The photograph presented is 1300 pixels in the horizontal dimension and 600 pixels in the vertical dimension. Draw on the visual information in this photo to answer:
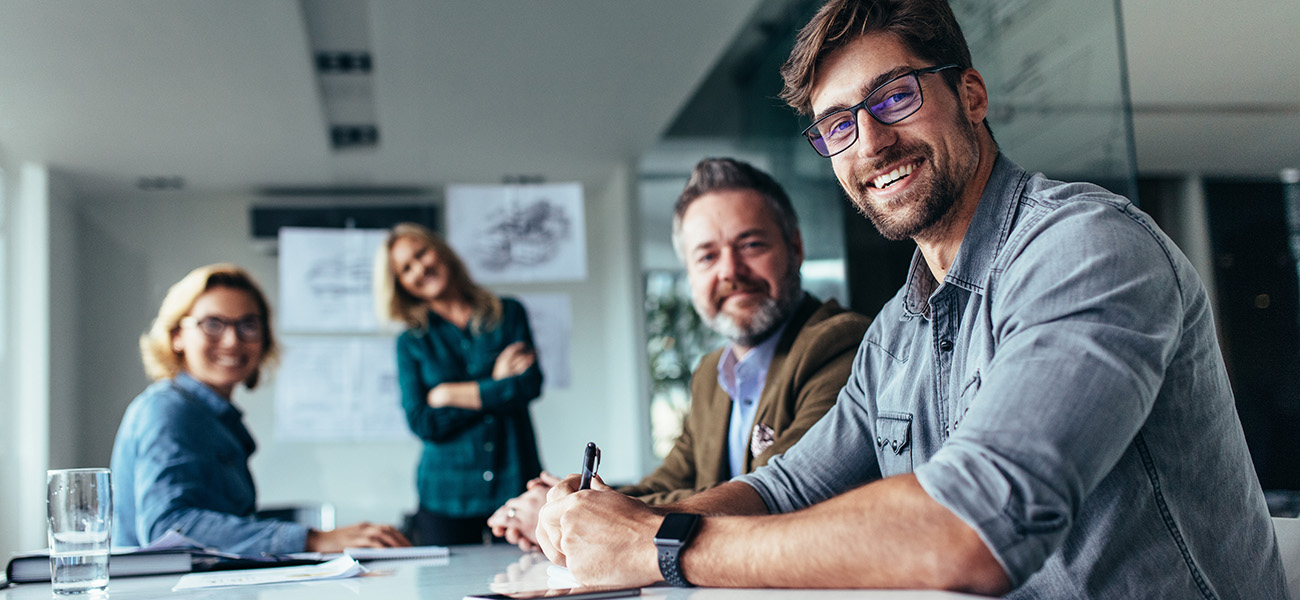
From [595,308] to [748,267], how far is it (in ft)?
11.9

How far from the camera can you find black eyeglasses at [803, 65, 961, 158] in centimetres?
130

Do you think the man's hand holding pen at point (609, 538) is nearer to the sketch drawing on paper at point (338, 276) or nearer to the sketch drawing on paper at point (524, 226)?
the sketch drawing on paper at point (524, 226)

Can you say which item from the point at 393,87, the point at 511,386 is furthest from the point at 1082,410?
the point at 393,87

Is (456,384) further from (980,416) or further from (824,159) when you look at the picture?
(980,416)

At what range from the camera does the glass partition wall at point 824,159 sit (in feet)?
6.76

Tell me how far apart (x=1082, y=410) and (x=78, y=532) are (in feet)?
4.14

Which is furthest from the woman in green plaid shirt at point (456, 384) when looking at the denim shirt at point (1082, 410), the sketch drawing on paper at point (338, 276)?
the denim shirt at point (1082, 410)

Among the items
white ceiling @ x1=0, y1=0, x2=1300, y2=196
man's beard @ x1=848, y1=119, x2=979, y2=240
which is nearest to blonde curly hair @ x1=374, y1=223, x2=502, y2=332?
white ceiling @ x1=0, y1=0, x2=1300, y2=196

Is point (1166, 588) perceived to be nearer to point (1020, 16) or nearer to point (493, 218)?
point (1020, 16)

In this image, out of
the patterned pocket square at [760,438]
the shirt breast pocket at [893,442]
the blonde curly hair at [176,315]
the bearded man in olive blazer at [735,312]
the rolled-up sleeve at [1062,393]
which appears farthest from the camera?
the blonde curly hair at [176,315]

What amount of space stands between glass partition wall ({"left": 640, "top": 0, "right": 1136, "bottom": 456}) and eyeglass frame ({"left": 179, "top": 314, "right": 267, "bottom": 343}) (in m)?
1.62

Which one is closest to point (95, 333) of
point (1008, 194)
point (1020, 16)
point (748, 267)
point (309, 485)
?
point (309, 485)

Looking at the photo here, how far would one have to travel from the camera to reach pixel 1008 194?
119cm

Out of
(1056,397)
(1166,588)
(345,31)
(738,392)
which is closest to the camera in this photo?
(1056,397)
